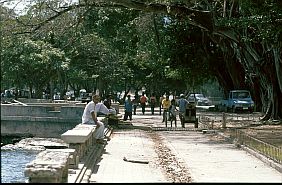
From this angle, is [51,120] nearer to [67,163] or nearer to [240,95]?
[240,95]

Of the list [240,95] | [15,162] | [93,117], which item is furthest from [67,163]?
[240,95]

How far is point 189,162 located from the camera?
1625cm

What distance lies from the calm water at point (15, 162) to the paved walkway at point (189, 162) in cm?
233

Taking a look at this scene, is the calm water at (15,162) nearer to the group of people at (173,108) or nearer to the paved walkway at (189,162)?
the paved walkway at (189,162)

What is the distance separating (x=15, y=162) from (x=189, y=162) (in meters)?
7.51

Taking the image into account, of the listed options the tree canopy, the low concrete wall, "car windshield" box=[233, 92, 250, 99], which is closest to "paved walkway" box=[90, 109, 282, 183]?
the low concrete wall

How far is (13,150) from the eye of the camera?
25.7 metres

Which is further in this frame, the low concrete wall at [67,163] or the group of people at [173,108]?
the group of people at [173,108]

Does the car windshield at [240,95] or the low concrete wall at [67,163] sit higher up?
the car windshield at [240,95]

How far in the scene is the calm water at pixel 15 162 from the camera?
16.2 meters

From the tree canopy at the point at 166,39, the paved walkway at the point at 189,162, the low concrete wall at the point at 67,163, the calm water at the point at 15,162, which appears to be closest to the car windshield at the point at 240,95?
the tree canopy at the point at 166,39

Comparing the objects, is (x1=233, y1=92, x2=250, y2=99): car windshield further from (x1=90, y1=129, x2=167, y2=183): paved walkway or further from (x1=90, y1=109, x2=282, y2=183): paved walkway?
(x1=90, y1=129, x2=167, y2=183): paved walkway

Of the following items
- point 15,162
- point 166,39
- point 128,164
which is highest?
point 166,39

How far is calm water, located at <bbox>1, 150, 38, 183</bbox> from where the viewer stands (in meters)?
16.2
